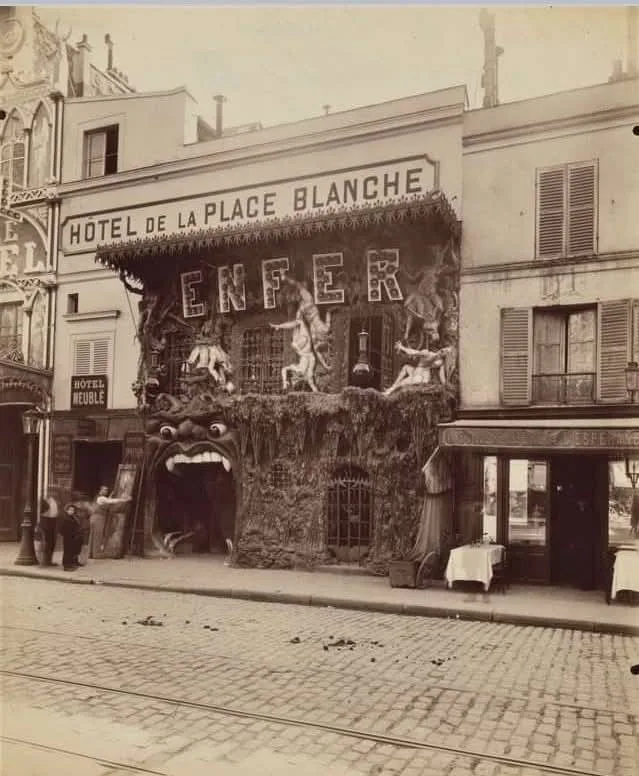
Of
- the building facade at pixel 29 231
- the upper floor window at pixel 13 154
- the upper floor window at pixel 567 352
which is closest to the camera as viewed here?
the building facade at pixel 29 231

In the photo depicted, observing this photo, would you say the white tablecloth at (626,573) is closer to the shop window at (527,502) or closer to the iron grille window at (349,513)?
the shop window at (527,502)

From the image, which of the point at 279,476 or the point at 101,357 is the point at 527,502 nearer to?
the point at 279,476

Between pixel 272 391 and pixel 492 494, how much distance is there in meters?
4.42

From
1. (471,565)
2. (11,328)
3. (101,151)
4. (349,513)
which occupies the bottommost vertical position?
(471,565)

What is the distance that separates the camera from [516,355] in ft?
39.9

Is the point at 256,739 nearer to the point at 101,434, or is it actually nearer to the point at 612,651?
the point at 612,651

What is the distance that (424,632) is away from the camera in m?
8.91

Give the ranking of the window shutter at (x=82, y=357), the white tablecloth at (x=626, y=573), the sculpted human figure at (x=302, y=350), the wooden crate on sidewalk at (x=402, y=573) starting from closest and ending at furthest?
the white tablecloth at (x=626, y=573) → the wooden crate on sidewalk at (x=402, y=573) → the sculpted human figure at (x=302, y=350) → the window shutter at (x=82, y=357)

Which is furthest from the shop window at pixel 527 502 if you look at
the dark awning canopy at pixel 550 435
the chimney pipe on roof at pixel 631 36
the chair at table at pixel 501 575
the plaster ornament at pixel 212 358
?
the chimney pipe on roof at pixel 631 36

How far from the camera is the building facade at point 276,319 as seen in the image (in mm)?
12484

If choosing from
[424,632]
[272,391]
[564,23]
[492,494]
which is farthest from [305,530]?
[564,23]

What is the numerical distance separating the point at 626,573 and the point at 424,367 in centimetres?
469

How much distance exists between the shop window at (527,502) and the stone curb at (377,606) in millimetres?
2908

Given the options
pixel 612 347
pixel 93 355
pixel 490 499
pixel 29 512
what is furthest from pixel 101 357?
pixel 612 347
